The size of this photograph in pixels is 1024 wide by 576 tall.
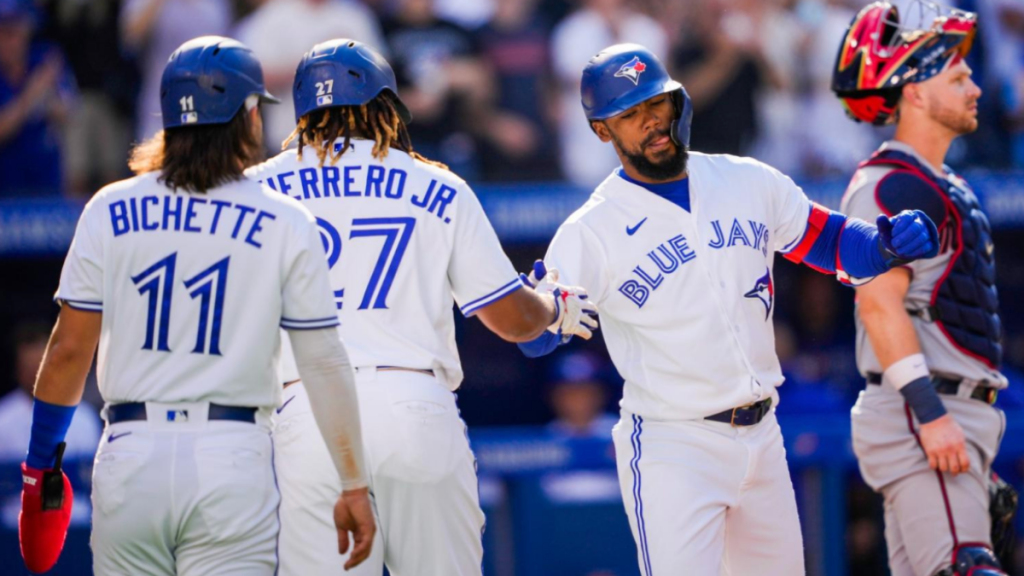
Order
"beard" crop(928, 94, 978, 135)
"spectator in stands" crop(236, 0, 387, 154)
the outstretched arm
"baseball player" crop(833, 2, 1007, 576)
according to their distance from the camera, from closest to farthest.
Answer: the outstretched arm
"baseball player" crop(833, 2, 1007, 576)
"beard" crop(928, 94, 978, 135)
"spectator in stands" crop(236, 0, 387, 154)

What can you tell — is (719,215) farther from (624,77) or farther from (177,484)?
(177,484)

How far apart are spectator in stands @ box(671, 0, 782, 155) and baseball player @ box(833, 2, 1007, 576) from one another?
142 inches

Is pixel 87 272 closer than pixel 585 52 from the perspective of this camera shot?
Yes

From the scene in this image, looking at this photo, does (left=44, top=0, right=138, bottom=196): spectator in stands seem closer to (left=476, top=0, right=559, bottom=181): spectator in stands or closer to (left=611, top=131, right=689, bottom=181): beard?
(left=476, top=0, right=559, bottom=181): spectator in stands

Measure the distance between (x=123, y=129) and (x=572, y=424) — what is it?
3333 millimetres

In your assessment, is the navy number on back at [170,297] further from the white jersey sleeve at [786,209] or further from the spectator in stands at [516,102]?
the spectator in stands at [516,102]

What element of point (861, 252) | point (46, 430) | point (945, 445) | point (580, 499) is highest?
point (861, 252)

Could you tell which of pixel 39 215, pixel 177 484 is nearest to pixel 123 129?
pixel 39 215

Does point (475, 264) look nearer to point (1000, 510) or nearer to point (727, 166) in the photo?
point (727, 166)

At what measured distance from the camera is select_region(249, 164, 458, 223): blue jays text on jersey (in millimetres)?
3475

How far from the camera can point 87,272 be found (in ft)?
10.2

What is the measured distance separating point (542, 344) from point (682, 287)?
46 cm

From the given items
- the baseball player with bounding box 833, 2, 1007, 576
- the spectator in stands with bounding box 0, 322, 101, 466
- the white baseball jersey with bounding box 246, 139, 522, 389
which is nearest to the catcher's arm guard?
the baseball player with bounding box 833, 2, 1007, 576

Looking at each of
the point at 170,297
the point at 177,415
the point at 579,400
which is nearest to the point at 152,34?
the point at 579,400
